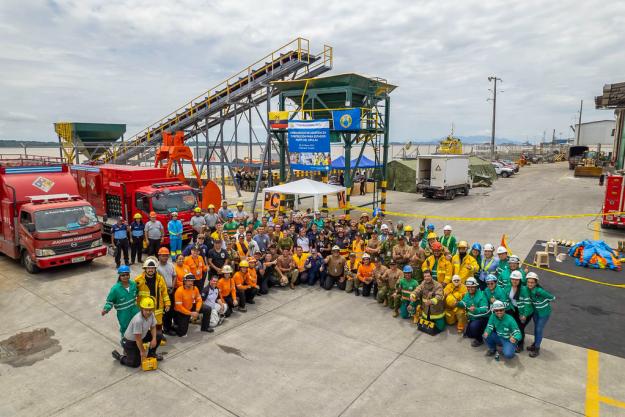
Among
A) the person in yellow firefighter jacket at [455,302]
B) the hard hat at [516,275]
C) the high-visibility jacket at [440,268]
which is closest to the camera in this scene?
the hard hat at [516,275]

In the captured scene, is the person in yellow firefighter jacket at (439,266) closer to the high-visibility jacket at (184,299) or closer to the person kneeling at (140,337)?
the high-visibility jacket at (184,299)

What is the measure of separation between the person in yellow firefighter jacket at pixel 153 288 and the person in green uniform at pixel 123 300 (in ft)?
0.57

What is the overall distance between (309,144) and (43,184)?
35.3 ft

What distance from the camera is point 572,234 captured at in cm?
1727

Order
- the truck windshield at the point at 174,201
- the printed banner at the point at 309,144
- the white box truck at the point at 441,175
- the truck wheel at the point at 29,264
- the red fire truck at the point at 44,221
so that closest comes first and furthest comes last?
the red fire truck at the point at 44,221, the truck wheel at the point at 29,264, the truck windshield at the point at 174,201, the printed banner at the point at 309,144, the white box truck at the point at 441,175

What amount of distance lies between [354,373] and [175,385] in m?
3.04

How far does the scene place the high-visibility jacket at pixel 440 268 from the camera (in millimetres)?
9172

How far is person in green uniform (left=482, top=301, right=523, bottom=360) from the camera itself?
285 inches

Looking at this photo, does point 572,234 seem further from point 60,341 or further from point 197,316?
point 60,341

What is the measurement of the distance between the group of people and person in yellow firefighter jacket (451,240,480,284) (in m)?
0.02

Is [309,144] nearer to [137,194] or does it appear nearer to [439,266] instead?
[137,194]

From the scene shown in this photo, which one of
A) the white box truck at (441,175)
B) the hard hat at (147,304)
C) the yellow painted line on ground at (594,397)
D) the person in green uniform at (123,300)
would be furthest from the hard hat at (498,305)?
the white box truck at (441,175)

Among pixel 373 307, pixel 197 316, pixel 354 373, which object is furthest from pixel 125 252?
pixel 354 373

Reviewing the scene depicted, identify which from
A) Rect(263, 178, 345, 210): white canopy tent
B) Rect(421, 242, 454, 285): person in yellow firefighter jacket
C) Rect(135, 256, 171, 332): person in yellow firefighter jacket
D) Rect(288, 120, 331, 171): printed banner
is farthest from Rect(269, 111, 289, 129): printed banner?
Rect(135, 256, 171, 332): person in yellow firefighter jacket
